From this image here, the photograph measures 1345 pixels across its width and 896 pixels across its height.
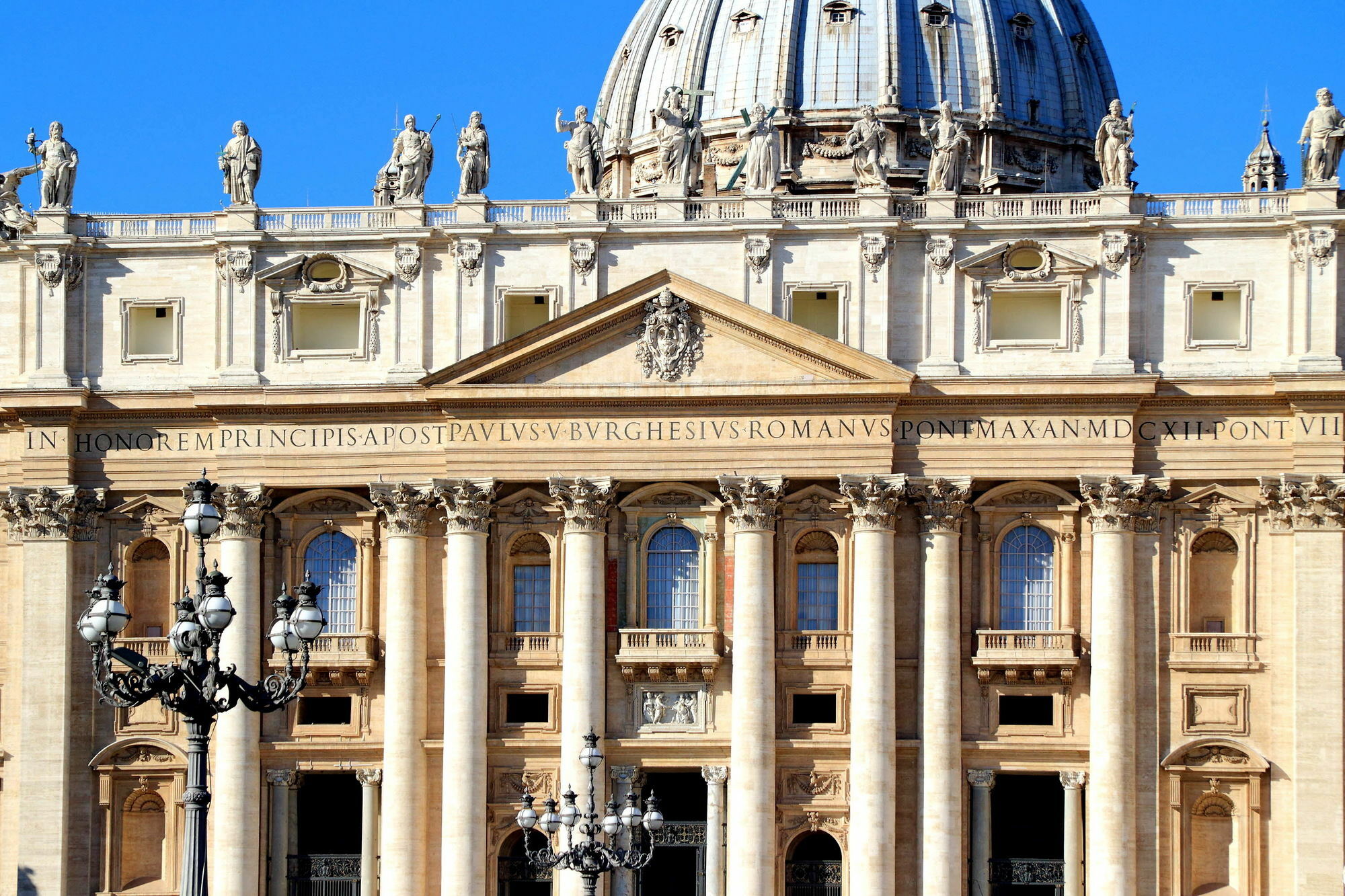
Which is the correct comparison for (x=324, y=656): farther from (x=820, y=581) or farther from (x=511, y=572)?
(x=820, y=581)

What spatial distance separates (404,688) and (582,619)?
4418mm

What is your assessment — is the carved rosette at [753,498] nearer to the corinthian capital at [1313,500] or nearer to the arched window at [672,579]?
the arched window at [672,579]

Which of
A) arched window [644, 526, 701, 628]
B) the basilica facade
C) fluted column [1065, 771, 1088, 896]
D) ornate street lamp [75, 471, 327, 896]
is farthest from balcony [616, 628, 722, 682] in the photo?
ornate street lamp [75, 471, 327, 896]

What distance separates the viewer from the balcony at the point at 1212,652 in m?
54.1

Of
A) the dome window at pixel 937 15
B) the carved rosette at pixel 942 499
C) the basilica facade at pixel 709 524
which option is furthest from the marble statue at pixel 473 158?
the dome window at pixel 937 15

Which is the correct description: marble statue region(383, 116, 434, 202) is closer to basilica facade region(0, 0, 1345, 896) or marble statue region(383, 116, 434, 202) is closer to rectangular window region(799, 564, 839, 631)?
basilica facade region(0, 0, 1345, 896)

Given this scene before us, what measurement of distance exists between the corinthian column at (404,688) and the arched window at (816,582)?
854 centimetres

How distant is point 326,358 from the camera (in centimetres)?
5653

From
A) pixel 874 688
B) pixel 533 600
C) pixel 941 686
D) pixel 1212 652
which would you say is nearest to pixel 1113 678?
pixel 1212 652

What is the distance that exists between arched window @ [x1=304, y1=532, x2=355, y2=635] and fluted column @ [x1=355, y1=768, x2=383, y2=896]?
3569mm

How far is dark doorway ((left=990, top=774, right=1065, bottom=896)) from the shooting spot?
5450 cm

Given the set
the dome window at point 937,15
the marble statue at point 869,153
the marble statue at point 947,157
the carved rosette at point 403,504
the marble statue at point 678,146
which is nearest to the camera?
the carved rosette at point 403,504

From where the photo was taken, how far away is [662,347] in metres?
54.9

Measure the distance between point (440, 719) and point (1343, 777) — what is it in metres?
20.1
